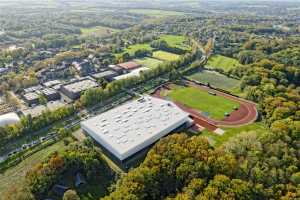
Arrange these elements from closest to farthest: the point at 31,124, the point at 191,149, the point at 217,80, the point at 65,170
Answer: the point at 191,149 → the point at 65,170 → the point at 31,124 → the point at 217,80

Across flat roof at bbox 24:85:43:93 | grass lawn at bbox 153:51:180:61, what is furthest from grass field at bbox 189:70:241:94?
flat roof at bbox 24:85:43:93

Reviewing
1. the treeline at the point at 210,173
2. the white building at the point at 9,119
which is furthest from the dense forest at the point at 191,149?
the white building at the point at 9,119

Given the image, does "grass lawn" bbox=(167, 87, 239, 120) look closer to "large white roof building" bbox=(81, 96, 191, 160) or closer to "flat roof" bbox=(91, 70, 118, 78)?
"large white roof building" bbox=(81, 96, 191, 160)

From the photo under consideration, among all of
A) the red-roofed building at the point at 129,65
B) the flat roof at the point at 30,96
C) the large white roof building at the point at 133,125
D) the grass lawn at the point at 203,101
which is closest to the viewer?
the large white roof building at the point at 133,125

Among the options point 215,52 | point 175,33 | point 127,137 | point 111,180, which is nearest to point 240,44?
point 215,52

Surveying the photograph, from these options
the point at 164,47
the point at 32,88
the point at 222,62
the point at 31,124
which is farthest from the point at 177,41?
the point at 31,124

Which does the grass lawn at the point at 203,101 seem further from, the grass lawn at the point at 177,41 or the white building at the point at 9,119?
the grass lawn at the point at 177,41

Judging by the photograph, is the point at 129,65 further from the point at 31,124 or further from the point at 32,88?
the point at 31,124
